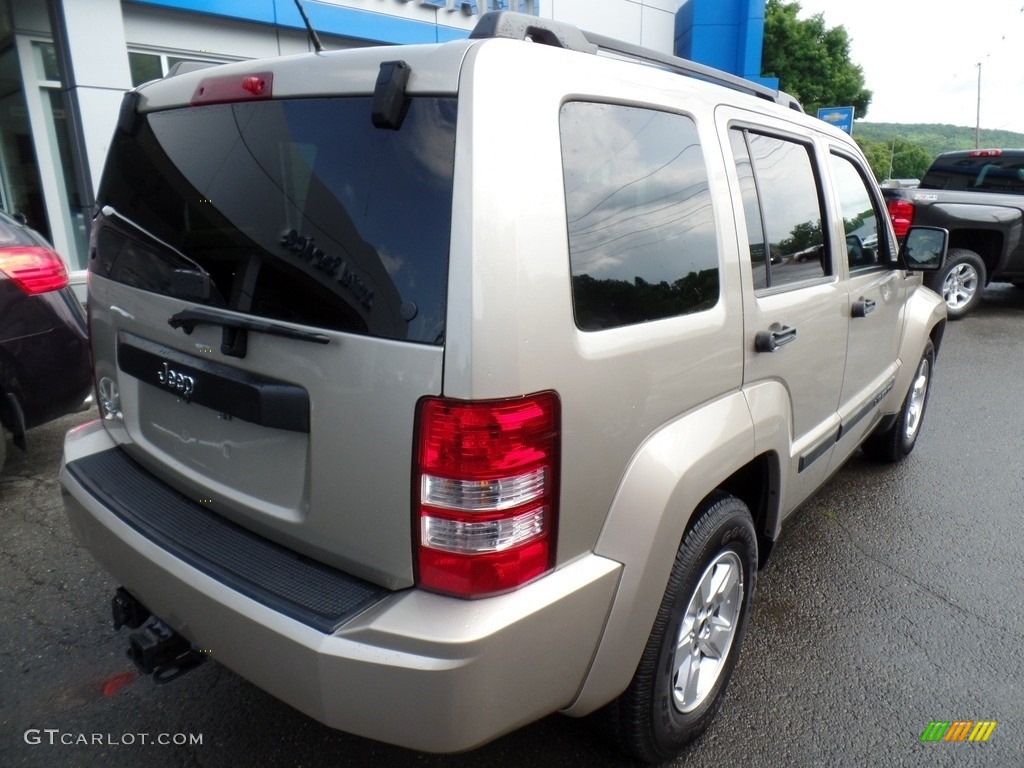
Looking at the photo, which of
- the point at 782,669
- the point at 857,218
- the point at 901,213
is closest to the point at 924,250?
the point at 857,218

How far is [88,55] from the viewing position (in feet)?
26.6

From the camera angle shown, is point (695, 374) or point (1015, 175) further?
point (1015, 175)

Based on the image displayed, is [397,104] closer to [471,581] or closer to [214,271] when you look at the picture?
[214,271]

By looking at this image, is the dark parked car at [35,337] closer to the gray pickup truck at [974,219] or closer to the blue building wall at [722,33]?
the gray pickup truck at [974,219]

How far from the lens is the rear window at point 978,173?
9.04m


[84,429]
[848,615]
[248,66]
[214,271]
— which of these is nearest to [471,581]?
[214,271]

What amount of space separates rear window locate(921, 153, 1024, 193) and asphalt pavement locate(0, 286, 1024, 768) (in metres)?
6.68

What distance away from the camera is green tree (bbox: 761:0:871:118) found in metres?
33.2

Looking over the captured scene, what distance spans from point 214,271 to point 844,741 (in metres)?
2.24

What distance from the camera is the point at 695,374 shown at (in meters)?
1.94

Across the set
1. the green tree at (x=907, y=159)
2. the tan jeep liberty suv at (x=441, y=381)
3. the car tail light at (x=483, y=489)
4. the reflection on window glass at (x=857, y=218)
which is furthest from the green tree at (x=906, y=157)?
the car tail light at (x=483, y=489)

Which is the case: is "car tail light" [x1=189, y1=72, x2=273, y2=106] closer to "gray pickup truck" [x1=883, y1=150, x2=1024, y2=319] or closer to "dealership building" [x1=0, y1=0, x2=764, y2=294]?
"dealership building" [x1=0, y1=0, x2=764, y2=294]

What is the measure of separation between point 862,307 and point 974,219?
6.92 meters

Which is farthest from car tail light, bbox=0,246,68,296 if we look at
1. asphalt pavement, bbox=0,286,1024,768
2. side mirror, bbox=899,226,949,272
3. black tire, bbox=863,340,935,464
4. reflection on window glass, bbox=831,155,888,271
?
black tire, bbox=863,340,935,464
